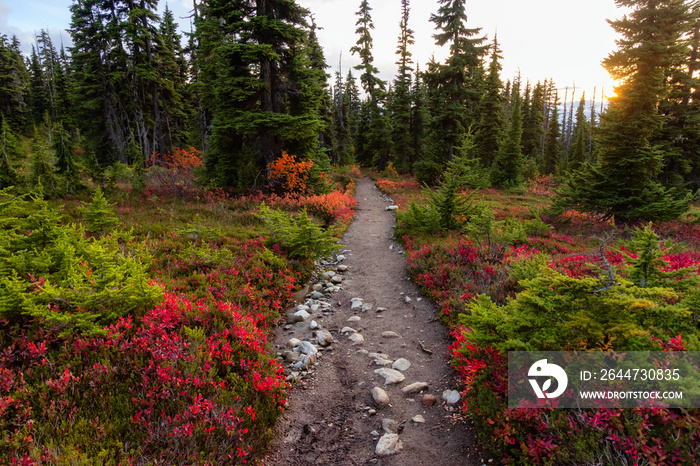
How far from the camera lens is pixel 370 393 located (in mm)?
4965

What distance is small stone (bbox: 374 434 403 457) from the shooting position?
384 centimetres

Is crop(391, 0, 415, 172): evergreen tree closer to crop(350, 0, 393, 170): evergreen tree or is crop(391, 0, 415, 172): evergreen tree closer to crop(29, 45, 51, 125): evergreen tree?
crop(350, 0, 393, 170): evergreen tree

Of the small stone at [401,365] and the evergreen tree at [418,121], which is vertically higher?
the evergreen tree at [418,121]

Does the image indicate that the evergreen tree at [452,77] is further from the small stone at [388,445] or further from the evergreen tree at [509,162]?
the small stone at [388,445]

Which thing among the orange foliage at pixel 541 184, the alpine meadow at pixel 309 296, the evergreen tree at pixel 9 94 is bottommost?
the alpine meadow at pixel 309 296

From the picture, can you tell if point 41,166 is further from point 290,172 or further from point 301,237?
point 301,237

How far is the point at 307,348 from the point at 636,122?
17025 mm

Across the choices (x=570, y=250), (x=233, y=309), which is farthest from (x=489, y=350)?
(x=570, y=250)

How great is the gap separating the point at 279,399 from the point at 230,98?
669 inches

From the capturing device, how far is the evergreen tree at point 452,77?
913 inches

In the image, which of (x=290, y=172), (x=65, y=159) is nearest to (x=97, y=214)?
(x=65, y=159)

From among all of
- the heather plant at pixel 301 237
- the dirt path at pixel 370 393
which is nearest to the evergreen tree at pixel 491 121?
the heather plant at pixel 301 237

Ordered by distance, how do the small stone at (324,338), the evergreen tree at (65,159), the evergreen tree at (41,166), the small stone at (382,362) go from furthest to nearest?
the evergreen tree at (65,159) < the evergreen tree at (41,166) < the small stone at (324,338) < the small stone at (382,362)

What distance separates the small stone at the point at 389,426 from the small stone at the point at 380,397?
307mm
